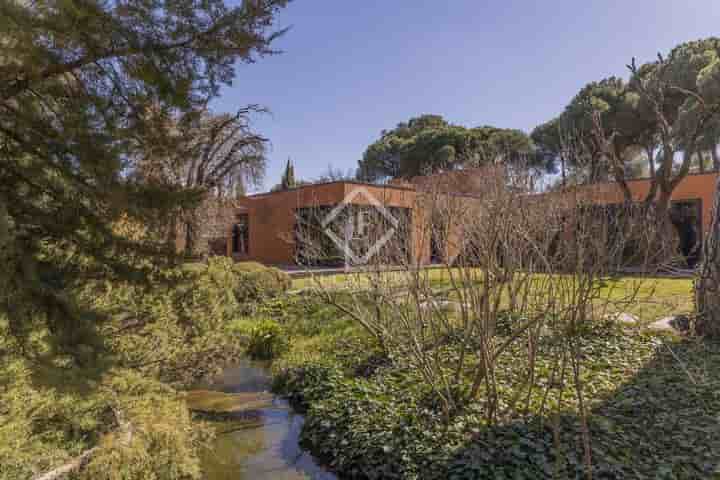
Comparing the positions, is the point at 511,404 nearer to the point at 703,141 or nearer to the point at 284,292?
the point at 284,292

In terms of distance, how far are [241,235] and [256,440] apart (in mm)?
18030

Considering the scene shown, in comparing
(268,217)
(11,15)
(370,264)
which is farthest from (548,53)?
(268,217)

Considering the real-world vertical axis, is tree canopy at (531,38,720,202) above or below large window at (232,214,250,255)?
above

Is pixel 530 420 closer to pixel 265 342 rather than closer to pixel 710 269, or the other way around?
pixel 710 269

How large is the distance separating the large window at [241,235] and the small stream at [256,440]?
1531cm

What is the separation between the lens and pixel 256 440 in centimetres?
492

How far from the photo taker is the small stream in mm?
4227

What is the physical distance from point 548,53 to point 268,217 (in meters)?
14.0

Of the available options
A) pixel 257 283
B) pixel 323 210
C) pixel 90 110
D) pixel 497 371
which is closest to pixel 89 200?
pixel 90 110

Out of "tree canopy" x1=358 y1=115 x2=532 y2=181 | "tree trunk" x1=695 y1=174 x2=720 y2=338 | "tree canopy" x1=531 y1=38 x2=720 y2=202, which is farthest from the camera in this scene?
"tree canopy" x1=358 y1=115 x2=532 y2=181

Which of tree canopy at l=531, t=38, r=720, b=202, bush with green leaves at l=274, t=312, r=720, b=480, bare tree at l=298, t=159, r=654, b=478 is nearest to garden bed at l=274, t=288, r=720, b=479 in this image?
bush with green leaves at l=274, t=312, r=720, b=480

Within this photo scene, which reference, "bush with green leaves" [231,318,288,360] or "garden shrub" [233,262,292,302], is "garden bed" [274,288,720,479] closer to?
"bush with green leaves" [231,318,288,360]

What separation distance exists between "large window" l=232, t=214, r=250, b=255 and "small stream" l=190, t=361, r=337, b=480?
1531cm

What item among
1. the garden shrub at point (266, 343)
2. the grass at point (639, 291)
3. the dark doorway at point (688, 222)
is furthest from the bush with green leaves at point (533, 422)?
the dark doorway at point (688, 222)
